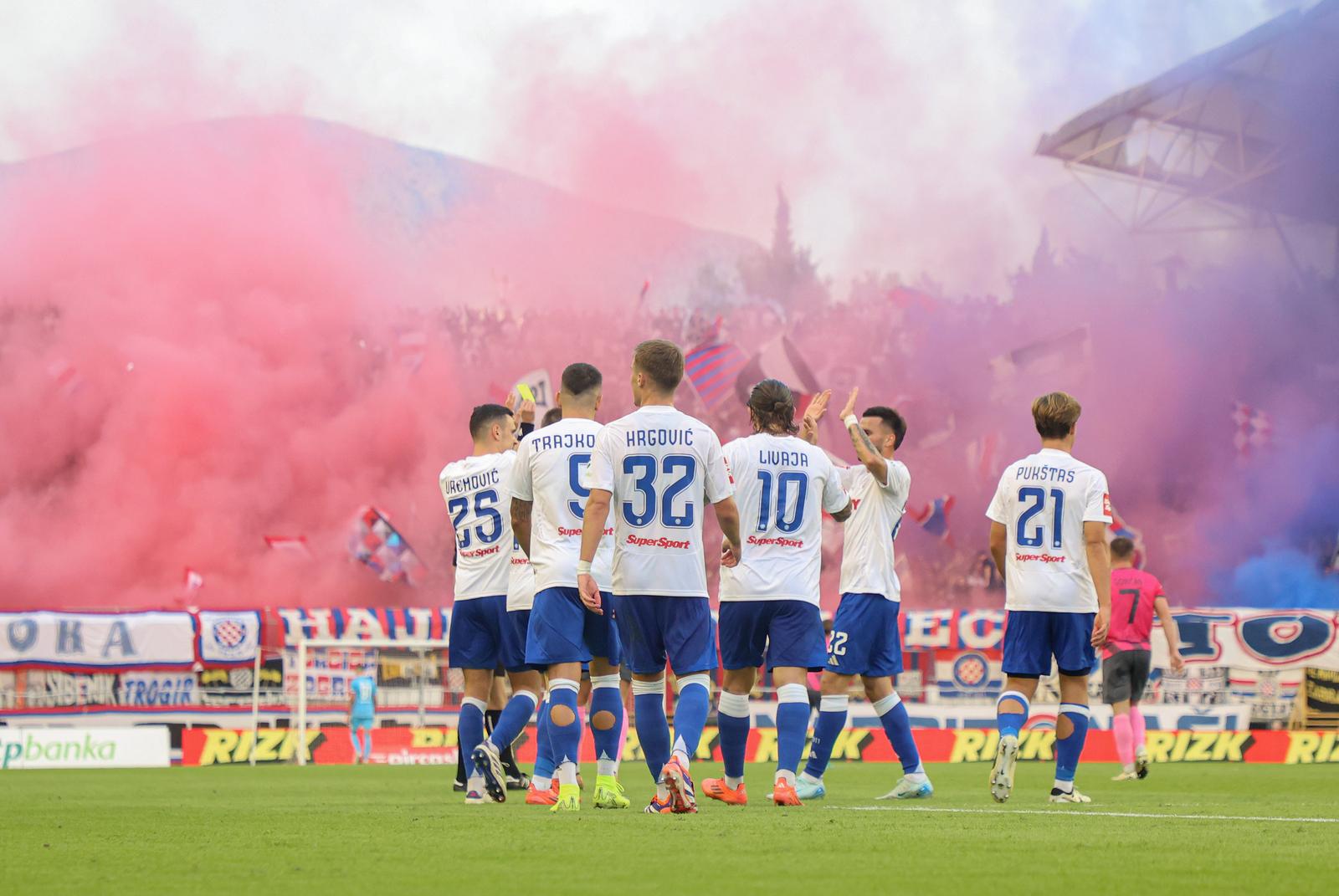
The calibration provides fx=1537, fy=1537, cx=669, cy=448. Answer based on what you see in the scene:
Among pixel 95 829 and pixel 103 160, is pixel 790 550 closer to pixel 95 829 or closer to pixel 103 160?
pixel 95 829

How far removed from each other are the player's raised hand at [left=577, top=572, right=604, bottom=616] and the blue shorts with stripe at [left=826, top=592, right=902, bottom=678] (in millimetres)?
2708

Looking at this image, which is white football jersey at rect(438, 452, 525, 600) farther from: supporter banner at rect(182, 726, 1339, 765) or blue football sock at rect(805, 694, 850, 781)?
supporter banner at rect(182, 726, 1339, 765)

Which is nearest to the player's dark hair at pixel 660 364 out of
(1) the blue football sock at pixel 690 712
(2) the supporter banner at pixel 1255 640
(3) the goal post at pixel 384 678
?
(1) the blue football sock at pixel 690 712

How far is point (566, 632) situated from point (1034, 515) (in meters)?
2.94

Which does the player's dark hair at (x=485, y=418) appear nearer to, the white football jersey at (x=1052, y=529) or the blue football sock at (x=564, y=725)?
the blue football sock at (x=564, y=725)

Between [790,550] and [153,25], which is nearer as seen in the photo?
[790,550]

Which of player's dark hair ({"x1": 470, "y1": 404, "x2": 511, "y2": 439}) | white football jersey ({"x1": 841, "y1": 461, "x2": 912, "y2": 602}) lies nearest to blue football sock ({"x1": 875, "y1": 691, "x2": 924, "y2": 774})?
white football jersey ({"x1": 841, "y1": 461, "x2": 912, "y2": 602})

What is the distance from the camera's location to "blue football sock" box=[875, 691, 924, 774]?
9672 mm

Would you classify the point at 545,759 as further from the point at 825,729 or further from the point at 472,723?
the point at 825,729

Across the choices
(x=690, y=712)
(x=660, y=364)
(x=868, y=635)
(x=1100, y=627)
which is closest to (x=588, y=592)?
(x=690, y=712)

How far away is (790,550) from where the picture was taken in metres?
8.12

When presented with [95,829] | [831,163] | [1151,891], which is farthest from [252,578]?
[1151,891]

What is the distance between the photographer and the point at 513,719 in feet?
29.6

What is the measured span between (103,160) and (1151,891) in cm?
5338
